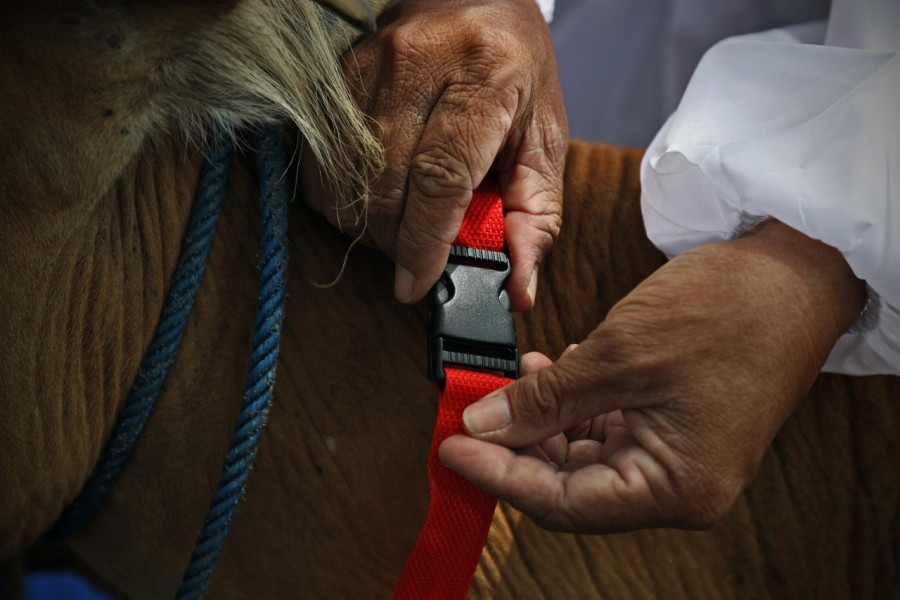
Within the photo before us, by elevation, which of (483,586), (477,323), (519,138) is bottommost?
(483,586)

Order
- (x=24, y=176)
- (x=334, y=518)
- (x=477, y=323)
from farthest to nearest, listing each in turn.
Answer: (x=334, y=518)
(x=477, y=323)
(x=24, y=176)

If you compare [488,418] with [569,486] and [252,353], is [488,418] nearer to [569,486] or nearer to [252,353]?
[569,486]

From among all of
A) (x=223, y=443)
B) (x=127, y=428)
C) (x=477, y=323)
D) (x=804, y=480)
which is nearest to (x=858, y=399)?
(x=804, y=480)

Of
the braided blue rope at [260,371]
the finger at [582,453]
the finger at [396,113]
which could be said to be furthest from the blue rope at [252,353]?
the finger at [582,453]

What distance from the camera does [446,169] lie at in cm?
83

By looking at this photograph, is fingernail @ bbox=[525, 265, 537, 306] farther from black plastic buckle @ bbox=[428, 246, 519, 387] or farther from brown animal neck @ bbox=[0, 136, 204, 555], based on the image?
brown animal neck @ bbox=[0, 136, 204, 555]

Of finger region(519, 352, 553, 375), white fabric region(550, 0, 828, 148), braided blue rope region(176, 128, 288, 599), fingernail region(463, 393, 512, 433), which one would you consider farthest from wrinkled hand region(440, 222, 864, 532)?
white fabric region(550, 0, 828, 148)

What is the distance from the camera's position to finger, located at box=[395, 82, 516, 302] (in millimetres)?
A: 829

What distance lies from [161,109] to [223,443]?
40 cm

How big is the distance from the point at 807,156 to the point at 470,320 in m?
0.42

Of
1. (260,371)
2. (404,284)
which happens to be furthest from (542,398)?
(260,371)

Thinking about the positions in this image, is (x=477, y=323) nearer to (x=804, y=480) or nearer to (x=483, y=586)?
(x=483, y=586)

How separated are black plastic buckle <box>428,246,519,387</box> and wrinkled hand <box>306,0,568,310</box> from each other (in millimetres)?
26

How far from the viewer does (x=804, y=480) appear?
1.06 meters
